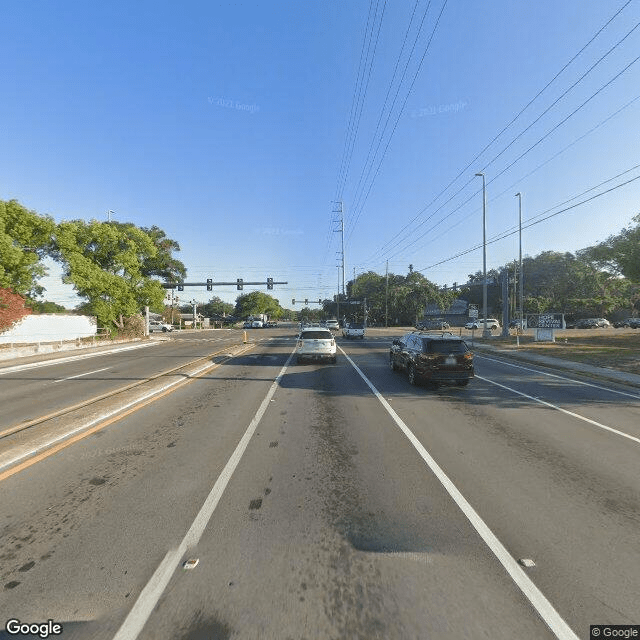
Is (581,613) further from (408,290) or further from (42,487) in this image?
(408,290)

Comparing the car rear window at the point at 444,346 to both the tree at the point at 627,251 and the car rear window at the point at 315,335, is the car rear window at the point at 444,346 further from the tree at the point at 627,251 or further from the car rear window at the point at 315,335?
the tree at the point at 627,251

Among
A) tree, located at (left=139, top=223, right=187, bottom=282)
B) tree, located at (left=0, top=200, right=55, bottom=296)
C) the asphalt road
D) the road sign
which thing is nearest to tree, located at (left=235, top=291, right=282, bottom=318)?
tree, located at (left=139, top=223, right=187, bottom=282)

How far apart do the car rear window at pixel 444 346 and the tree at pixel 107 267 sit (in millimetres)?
30976

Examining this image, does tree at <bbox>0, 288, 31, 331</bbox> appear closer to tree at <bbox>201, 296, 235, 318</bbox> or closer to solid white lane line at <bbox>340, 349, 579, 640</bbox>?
solid white lane line at <bbox>340, 349, 579, 640</bbox>

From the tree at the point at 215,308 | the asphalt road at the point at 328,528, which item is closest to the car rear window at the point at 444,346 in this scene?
the asphalt road at the point at 328,528

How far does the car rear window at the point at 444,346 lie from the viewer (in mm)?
12156

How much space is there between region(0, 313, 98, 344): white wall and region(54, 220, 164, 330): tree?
50.6 inches

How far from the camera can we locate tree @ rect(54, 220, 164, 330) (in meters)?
32.8

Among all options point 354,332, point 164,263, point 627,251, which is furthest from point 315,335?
point 164,263

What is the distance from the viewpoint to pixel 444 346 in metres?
12.2

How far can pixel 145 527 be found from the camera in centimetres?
408

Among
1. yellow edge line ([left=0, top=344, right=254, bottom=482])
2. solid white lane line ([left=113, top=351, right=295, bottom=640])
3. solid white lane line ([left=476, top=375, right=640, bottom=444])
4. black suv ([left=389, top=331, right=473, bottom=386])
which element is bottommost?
solid white lane line ([left=476, top=375, right=640, bottom=444])

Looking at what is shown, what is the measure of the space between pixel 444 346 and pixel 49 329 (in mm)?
32861

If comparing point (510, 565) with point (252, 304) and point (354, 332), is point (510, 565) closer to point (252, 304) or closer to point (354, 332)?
point (354, 332)
